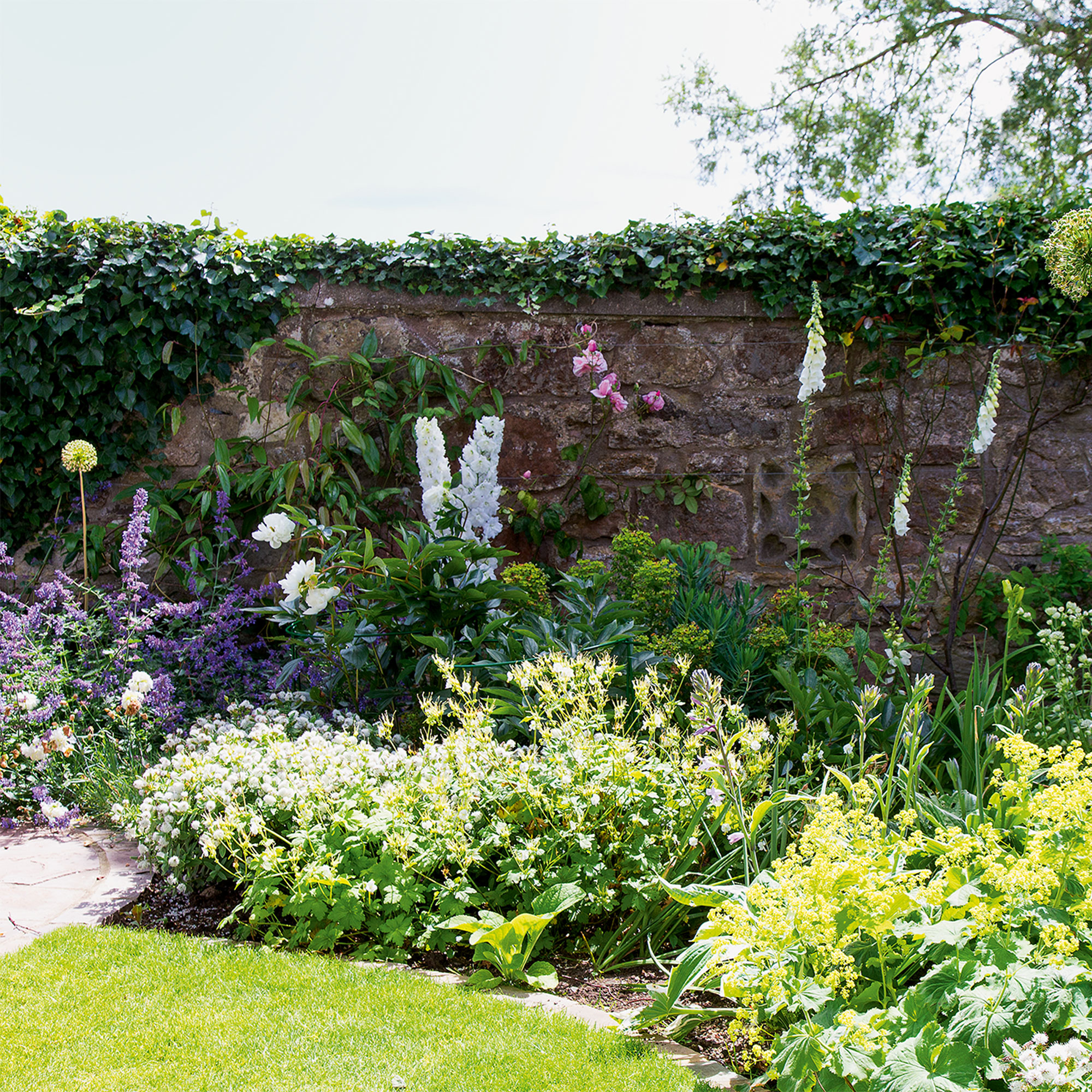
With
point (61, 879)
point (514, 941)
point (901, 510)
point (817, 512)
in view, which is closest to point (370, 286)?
point (817, 512)

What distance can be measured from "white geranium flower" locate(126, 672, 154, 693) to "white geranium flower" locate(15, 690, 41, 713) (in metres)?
0.31

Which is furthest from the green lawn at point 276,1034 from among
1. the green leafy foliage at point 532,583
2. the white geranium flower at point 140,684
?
the green leafy foliage at point 532,583

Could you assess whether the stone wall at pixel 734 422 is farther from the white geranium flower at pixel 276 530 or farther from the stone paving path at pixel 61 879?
the stone paving path at pixel 61 879

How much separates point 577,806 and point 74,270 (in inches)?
144

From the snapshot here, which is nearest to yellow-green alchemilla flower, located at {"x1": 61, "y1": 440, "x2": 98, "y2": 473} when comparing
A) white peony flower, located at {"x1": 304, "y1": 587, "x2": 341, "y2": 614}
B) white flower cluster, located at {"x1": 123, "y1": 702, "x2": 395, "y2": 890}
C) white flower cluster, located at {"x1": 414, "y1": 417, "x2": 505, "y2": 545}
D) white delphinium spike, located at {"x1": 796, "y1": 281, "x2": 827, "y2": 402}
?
white flower cluster, located at {"x1": 414, "y1": 417, "x2": 505, "y2": 545}

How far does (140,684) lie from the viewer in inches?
128

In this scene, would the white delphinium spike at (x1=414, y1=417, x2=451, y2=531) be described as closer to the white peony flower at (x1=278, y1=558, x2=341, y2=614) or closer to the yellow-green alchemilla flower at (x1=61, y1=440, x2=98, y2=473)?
the white peony flower at (x1=278, y1=558, x2=341, y2=614)

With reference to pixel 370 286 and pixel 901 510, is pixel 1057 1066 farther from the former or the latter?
pixel 370 286

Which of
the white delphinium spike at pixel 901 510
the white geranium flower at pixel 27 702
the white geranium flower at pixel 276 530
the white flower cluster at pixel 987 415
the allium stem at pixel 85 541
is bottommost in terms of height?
the white geranium flower at pixel 27 702

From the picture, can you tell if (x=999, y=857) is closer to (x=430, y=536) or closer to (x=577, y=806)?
(x=577, y=806)

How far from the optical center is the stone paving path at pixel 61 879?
2.38 metres

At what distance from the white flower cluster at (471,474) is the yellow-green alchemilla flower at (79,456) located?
1.43 metres

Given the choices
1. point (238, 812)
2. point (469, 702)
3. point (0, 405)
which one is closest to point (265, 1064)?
point (238, 812)

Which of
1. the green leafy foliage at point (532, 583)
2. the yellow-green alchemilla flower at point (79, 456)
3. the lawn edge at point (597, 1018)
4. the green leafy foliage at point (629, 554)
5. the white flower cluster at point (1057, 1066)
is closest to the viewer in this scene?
the white flower cluster at point (1057, 1066)
